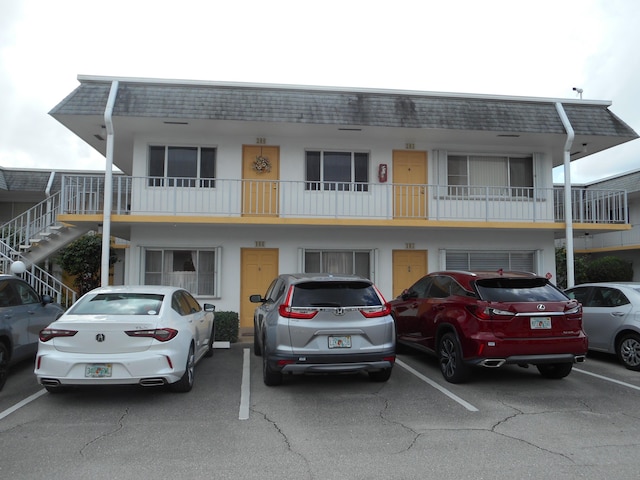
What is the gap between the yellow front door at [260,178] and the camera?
500 inches

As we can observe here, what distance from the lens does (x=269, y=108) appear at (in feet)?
38.8

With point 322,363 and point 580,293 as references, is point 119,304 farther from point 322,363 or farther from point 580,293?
point 580,293

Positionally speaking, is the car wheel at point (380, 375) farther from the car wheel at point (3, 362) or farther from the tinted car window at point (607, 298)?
the car wheel at point (3, 362)

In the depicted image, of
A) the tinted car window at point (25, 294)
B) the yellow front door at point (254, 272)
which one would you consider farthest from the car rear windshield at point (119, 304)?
the yellow front door at point (254, 272)

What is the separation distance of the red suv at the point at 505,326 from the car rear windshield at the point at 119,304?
428 centimetres

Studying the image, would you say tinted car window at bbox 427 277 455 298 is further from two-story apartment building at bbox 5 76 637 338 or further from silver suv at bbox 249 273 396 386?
two-story apartment building at bbox 5 76 637 338

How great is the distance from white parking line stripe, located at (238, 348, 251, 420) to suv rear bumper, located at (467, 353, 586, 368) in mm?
3126

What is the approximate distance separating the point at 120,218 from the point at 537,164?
1189cm

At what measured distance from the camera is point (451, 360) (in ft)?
22.9

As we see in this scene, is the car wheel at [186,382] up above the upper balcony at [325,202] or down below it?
below

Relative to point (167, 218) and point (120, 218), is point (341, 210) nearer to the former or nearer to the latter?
point (167, 218)

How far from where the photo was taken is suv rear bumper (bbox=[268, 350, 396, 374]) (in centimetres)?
616

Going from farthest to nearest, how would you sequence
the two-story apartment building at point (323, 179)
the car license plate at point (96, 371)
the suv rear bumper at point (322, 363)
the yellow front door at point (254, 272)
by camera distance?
the yellow front door at point (254, 272)
the two-story apartment building at point (323, 179)
the suv rear bumper at point (322, 363)
the car license plate at point (96, 371)

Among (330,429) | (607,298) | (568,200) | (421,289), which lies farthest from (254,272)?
(568,200)
